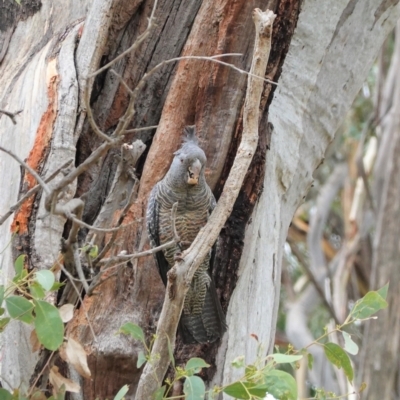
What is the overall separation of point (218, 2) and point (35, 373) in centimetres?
112

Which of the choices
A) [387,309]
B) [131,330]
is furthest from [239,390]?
[387,309]

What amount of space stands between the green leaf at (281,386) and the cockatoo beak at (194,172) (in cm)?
68

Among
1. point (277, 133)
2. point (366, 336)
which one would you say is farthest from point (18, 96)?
point (366, 336)

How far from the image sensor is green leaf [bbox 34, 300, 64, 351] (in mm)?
1309

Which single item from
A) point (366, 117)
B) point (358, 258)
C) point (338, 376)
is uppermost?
point (366, 117)

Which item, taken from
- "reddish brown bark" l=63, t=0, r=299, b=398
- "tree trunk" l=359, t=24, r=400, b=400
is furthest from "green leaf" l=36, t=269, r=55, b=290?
"tree trunk" l=359, t=24, r=400, b=400

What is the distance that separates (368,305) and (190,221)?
779 mm

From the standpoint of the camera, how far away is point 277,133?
2.03 meters

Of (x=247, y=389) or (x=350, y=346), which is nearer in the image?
(x=247, y=389)

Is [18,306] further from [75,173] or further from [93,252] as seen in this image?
[75,173]

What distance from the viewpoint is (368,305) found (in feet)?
4.91

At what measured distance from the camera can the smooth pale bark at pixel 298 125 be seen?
1943 millimetres

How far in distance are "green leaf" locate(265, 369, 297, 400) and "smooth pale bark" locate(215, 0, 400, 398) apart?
1.56ft

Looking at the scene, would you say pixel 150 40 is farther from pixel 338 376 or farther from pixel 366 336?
pixel 338 376
